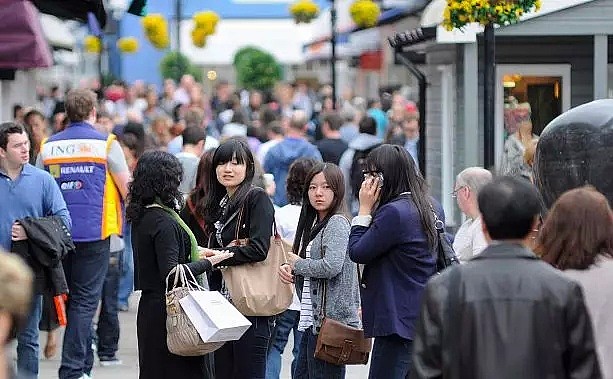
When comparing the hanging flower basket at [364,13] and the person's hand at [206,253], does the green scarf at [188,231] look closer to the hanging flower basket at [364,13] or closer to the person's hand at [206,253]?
the person's hand at [206,253]

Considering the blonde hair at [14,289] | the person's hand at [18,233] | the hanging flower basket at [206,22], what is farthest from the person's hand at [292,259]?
the hanging flower basket at [206,22]

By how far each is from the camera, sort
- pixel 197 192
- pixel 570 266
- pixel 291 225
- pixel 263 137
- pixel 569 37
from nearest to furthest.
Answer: pixel 570 266, pixel 197 192, pixel 291 225, pixel 569 37, pixel 263 137

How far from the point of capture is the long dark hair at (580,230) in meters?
5.61

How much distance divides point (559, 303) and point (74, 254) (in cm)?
588

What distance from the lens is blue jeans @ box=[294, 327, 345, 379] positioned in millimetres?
8352

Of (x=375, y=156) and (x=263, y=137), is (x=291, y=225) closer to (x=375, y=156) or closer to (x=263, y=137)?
(x=375, y=156)

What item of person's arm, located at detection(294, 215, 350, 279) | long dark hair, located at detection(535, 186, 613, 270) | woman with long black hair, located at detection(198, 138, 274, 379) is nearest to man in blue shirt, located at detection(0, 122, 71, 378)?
woman with long black hair, located at detection(198, 138, 274, 379)

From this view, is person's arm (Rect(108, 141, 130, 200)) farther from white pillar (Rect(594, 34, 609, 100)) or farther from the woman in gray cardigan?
white pillar (Rect(594, 34, 609, 100))

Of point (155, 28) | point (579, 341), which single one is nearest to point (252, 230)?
point (579, 341)

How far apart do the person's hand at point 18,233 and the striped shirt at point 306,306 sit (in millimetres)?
1728

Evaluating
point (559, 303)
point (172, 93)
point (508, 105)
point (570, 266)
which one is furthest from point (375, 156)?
point (172, 93)

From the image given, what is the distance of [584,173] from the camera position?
819cm

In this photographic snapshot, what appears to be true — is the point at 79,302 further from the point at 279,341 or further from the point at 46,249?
the point at 279,341

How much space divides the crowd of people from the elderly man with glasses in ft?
0.04
